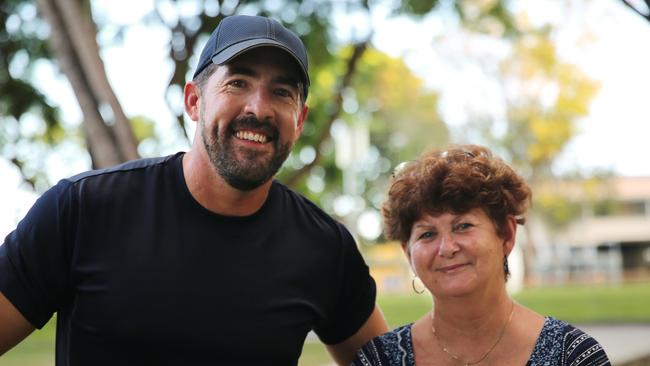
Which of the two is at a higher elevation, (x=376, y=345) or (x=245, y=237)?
(x=245, y=237)

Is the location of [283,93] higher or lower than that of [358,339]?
higher

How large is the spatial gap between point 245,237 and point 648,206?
70730 mm

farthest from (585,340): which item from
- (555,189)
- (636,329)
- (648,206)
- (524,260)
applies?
(648,206)

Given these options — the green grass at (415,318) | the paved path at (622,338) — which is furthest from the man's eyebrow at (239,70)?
the green grass at (415,318)

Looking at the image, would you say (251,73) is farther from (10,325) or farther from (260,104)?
(10,325)

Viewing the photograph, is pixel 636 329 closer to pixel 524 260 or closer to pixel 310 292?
pixel 310 292

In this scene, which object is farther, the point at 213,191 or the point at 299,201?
the point at 299,201

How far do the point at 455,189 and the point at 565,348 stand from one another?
0.71m

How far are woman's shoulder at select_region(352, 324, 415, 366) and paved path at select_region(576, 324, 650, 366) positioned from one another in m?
5.32

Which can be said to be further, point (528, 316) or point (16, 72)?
point (16, 72)

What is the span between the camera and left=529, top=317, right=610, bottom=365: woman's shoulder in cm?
313

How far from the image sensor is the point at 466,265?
3234 mm

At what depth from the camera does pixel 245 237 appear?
308cm

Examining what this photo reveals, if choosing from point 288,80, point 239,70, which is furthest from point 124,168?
point 288,80
